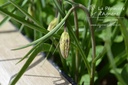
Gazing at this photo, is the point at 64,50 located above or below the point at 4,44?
above

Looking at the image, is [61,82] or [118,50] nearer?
[61,82]

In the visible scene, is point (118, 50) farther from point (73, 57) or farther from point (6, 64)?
point (6, 64)

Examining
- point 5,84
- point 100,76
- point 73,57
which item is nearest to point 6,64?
point 5,84

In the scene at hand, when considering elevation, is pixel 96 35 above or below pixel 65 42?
below

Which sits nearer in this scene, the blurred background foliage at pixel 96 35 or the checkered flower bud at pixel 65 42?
the checkered flower bud at pixel 65 42

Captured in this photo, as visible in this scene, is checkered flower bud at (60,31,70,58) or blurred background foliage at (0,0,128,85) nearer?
checkered flower bud at (60,31,70,58)

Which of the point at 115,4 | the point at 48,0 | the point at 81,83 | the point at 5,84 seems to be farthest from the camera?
the point at 48,0

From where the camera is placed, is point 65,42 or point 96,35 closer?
point 65,42

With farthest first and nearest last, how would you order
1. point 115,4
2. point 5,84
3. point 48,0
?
1. point 48,0
2. point 115,4
3. point 5,84

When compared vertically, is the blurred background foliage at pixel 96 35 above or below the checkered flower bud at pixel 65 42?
below

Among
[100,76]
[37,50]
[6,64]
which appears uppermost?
[37,50]

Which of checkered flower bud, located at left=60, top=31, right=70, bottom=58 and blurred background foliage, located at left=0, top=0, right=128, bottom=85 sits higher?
checkered flower bud, located at left=60, top=31, right=70, bottom=58
